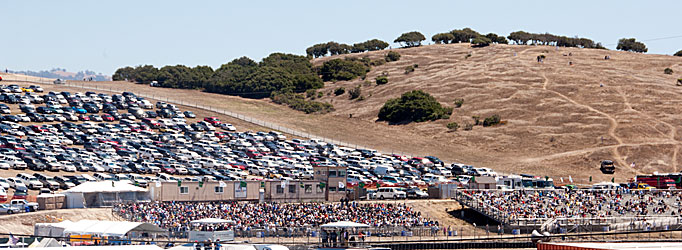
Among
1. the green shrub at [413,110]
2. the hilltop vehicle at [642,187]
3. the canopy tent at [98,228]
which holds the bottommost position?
the hilltop vehicle at [642,187]

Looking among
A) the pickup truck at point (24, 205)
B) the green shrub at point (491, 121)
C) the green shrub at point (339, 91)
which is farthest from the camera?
the green shrub at point (339, 91)

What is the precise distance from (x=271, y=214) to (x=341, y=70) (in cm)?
12189

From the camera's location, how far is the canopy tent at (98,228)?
49.5 meters

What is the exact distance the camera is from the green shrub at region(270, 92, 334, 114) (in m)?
155

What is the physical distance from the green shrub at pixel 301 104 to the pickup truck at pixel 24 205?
91.5m

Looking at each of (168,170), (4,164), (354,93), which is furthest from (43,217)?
(354,93)

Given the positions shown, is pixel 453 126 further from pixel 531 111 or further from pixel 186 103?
pixel 186 103

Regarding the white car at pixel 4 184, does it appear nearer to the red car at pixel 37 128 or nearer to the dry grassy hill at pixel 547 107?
the red car at pixel 37 128

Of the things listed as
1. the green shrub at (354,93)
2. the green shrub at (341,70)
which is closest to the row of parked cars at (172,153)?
the green shrub at (354,93)

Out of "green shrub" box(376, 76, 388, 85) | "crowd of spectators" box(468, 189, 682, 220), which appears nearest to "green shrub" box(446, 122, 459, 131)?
"green shrub" box(376, 76, 388, 85)

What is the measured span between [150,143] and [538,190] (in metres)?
45.7

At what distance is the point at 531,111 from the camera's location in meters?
143

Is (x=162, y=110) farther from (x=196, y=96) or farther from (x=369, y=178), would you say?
(x=369, y=178)

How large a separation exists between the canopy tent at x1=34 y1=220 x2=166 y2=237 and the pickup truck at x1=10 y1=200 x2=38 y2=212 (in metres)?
10.3
